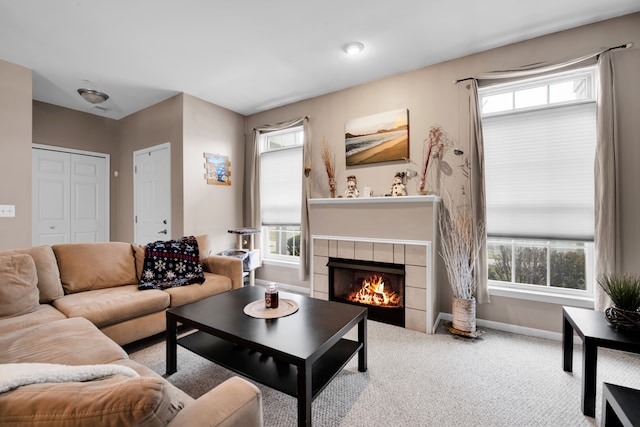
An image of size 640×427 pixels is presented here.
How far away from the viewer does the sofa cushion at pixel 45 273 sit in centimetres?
215

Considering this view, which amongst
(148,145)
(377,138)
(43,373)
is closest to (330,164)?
(377,138)

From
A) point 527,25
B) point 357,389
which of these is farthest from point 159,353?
point 527,25

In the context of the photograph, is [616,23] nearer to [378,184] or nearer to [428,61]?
[428,61]

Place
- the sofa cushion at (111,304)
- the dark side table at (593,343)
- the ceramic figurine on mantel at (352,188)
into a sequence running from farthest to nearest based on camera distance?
the ceramic figurine on mantel at (352,188), the sofa cushion at (111,304), the dark side table at (593,343)

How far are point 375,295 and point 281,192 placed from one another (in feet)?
6.58

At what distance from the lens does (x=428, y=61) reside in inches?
116

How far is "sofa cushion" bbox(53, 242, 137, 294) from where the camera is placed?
2.36 metres

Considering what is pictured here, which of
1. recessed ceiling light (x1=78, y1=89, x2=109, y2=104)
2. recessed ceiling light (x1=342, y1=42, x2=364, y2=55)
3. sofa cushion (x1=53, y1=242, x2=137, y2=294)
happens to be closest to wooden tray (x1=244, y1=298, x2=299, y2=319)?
sofa cushion (x1=53, y1=242, x2=137, y2=294)

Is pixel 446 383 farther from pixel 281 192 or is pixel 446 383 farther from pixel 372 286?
pixel 281 192

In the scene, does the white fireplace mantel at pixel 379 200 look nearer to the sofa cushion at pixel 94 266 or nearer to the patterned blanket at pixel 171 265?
the patterned blanket at pixel 171 265

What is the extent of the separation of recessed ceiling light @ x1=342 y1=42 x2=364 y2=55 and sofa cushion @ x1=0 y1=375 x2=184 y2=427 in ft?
9.53

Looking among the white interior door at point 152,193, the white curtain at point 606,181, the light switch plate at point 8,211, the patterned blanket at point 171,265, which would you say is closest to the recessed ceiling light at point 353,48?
the white curtain at point 606,181

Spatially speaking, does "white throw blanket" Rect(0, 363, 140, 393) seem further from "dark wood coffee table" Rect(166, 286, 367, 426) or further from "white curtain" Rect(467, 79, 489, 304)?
"white curtain" Rect(467, 79, 489, 304)

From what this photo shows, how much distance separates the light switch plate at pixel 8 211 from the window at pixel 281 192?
107 inches
